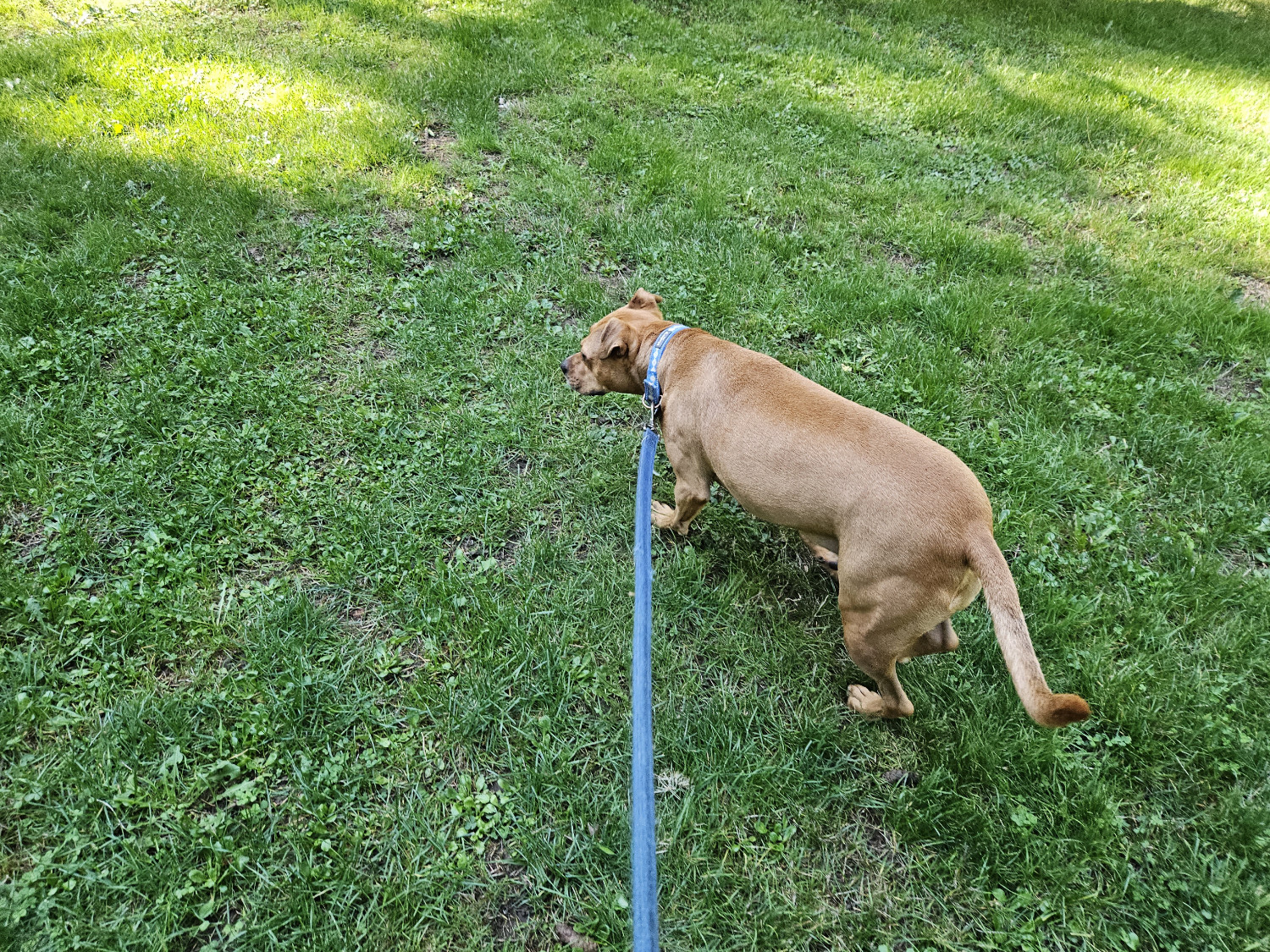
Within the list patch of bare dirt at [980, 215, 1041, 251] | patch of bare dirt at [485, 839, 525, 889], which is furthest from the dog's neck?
patch of bare dirt at [980, 215, 1041, 251]

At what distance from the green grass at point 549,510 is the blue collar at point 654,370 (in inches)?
26.4

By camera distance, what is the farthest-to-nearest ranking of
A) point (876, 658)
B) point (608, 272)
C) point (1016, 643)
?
point (608, 272)
point (876, 658)
point (1016, 643)

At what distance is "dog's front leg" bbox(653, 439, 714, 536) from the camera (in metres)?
3.46

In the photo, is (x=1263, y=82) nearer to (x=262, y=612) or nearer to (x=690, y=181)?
(x=690, y=181)

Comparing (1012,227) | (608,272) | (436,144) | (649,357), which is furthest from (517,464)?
(1012,227)

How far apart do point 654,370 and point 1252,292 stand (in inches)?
221

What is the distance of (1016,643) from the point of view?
88.4 inches

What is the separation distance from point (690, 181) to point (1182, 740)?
546 cm

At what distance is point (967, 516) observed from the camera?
249cm

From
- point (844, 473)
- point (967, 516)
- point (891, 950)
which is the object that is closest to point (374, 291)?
point (844, 473)

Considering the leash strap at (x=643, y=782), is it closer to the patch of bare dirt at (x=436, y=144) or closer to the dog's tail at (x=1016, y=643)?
the dog's tail at (x=1016, y=643)

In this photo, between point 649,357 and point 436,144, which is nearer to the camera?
point 649,357

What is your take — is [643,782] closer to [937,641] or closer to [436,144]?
[937,641]

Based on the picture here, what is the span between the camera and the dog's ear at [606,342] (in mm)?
3646
